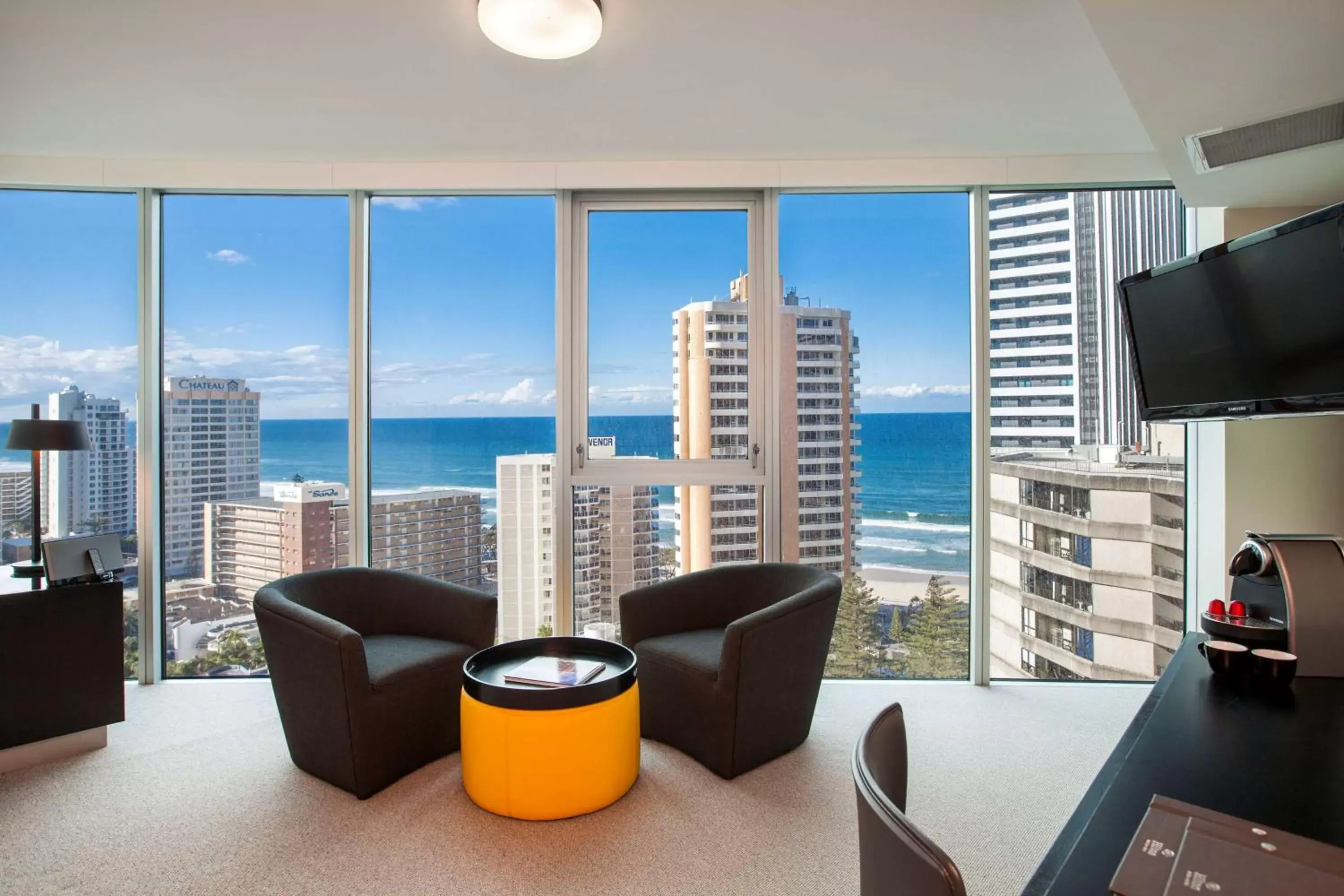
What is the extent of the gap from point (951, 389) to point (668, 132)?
2026mm

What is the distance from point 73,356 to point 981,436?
16.2ft

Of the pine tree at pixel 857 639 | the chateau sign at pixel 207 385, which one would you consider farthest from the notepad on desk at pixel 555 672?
the chateau sign at pixel 207 385

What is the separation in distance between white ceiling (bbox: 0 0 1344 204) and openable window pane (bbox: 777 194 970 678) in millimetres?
449

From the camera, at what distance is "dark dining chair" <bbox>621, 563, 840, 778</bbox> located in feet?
9.12

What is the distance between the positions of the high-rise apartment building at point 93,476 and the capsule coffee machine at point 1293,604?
189 inches

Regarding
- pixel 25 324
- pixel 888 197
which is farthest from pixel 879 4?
pixel 25 324

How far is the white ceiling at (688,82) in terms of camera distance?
6.91ft

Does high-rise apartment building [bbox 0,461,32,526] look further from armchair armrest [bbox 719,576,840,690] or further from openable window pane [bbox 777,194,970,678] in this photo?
openable window pane [bbox 777,194,970,678]

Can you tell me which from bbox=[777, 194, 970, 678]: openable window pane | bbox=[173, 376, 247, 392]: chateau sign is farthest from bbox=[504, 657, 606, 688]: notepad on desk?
bbox=[173, 376, 247, 392]: chateau sign

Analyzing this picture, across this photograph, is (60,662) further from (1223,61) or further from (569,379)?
(1223,61)

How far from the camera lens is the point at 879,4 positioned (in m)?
2.34

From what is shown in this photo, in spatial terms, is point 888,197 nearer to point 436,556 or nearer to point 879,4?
point 879,4

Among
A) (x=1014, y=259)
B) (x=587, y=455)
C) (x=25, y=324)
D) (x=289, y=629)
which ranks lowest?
(x=289, y=629)

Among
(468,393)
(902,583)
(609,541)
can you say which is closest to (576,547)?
(609,541)
